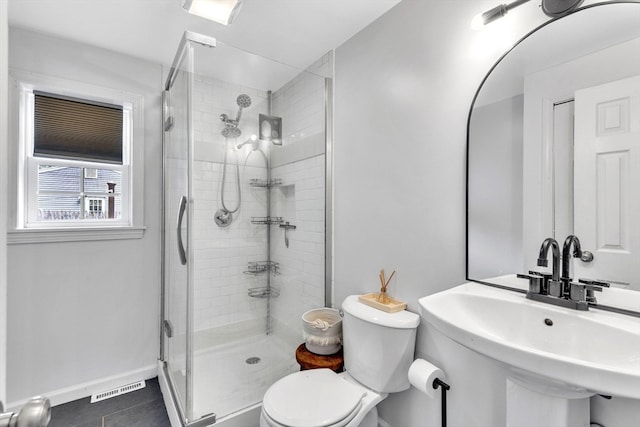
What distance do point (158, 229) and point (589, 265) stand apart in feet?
8.59

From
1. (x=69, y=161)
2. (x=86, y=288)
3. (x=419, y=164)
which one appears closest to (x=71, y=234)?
(x=86, y=288)

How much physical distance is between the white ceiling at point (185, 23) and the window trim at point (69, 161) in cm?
34

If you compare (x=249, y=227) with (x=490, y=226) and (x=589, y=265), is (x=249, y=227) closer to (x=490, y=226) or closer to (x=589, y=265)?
(x=490, y=226)

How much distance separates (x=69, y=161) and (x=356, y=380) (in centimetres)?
244

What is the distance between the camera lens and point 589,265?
1.03 meters

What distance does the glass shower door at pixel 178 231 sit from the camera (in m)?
1.79

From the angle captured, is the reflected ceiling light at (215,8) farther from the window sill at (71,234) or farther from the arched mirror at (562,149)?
the window sill at (71,234)

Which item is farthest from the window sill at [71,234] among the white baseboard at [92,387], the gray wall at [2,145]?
the gray wall at [2,145]

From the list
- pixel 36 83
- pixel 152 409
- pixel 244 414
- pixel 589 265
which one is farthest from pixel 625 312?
pixel 36 83

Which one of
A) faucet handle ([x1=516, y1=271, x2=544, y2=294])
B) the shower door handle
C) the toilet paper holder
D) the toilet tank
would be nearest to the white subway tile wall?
the shower door handle

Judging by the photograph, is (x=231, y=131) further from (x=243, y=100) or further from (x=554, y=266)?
(x=554, y=266)

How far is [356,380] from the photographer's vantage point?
1.58m

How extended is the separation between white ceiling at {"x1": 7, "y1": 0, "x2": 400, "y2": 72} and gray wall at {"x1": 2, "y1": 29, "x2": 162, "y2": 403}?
0.56ft

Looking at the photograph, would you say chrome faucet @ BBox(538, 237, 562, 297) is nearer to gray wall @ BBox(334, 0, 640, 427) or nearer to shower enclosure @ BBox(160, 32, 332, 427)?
gray wall @ BBox(334, 0, 640, 427)
